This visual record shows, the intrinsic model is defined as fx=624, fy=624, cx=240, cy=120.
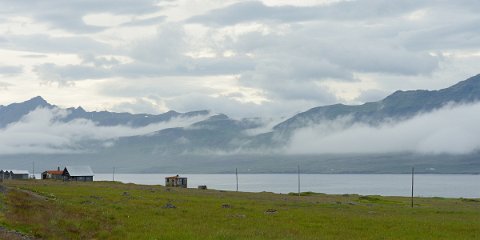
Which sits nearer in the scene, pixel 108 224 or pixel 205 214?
pixel 108 224

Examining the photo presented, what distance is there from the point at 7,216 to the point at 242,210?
29.6m

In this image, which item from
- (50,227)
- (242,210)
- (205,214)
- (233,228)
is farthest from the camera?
(242,210)

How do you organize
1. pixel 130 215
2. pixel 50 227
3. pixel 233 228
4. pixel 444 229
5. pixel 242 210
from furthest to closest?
pixel 242 210
pixel 130 215
pixel 444 229
pixel 233 228
pixel 50 227

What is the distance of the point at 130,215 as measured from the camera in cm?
5709

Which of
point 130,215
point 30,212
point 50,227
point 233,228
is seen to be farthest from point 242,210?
point 50,227

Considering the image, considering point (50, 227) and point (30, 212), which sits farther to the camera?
point (30, 212)

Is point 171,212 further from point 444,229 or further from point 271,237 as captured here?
point 444,229

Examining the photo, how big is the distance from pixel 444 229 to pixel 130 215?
1091 inches

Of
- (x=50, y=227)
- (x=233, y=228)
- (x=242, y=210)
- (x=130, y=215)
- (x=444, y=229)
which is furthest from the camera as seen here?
(x=242, y=210)

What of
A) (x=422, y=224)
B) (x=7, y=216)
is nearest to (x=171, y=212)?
(x=7, y=216)

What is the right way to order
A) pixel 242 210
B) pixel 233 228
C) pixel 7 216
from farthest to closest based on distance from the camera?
pixel 242 210
pixel 233 228
pixel 7 216

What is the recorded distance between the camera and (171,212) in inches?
2462

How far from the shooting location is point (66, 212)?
54250mm

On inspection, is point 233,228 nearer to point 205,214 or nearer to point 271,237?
point 271,237
